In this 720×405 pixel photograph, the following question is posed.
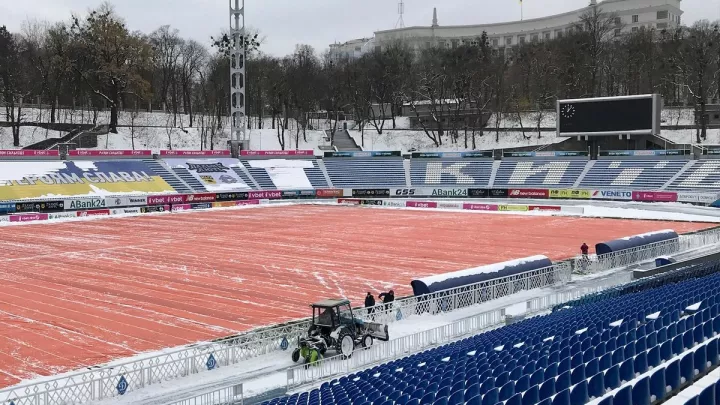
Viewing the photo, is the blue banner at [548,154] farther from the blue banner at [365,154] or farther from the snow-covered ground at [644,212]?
the blue banner at [365,154]

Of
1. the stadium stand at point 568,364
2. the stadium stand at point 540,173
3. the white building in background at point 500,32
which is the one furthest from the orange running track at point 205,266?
the white building in background at point 500,32

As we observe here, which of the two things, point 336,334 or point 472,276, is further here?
point 472,276

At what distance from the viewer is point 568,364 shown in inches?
492

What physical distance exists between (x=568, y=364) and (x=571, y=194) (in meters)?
66.1

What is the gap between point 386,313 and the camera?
76.0ft

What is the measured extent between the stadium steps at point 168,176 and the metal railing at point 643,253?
168 ft

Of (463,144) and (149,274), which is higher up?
(463,144)

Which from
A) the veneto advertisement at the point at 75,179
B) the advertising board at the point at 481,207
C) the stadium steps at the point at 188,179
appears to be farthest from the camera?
the stadium steps at the point at 188,179

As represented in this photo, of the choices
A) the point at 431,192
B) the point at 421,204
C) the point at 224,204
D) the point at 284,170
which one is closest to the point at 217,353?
the point at 421,204

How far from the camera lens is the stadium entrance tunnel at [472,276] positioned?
83.4 feet

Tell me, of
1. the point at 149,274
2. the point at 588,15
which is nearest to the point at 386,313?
the point at 149,274

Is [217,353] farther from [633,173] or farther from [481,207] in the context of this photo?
[633,173]

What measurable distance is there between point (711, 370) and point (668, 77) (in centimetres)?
9942

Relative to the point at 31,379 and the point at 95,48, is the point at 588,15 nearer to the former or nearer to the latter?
the point at 95,48
